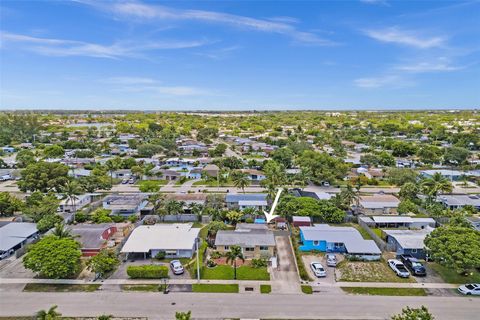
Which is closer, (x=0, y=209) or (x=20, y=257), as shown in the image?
(x=20, y=257)

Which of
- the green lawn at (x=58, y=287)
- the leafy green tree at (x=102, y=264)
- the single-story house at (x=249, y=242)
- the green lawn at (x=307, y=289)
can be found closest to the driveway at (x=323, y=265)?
the green lawn at (x=307, y=289)

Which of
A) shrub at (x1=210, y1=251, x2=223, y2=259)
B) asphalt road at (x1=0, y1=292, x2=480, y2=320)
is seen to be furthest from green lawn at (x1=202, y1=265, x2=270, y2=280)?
asphalt road at (x1=0, y1=292, x2=480, y2=320)

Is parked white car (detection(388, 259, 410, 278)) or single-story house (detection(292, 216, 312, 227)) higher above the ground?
single-story house (detection(292, 216, 312, 227))

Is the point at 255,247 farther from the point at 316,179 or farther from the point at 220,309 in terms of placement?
the point at 316,179

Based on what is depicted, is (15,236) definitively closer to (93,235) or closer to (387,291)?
(93,235)

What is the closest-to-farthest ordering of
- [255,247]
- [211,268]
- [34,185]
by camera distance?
1. [211,268]
2. [255,247]
3. [34,185]

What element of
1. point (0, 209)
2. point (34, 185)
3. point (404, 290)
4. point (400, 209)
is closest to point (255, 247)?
point (404, 290)

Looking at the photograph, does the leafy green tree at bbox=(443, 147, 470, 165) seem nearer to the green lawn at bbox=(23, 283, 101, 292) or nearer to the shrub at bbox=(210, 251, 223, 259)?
the shrub at bbox=(210, 251, 223, 259)
